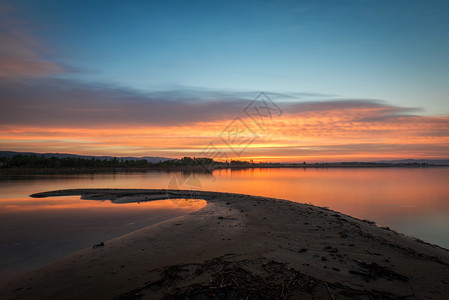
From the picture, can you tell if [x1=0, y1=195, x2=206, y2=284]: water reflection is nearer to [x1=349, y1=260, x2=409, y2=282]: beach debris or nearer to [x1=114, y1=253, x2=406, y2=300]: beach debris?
[x1=114, y1=253, x2=406, y2=300]: beach debris

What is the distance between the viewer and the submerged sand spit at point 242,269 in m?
3.84

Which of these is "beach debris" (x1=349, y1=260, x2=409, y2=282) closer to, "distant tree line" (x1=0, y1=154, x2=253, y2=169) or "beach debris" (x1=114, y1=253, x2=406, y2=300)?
"beach debris" (x1=114, y1=253, x2=406, y2=300)

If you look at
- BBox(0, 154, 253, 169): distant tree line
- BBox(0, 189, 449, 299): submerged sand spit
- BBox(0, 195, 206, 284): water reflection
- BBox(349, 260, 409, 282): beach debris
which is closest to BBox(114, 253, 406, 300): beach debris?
BBox(0, 189, 449, 299): submerged sand spit

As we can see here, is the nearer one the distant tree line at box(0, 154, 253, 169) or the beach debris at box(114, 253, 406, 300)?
the beach debris at box(114, 253, 406, 300)

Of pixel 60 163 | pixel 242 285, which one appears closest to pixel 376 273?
pixel 242 285

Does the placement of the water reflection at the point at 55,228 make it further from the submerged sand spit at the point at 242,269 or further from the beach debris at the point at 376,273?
the beach debris at the point at 376,273

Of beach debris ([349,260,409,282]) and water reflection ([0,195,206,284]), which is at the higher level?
beach debris ([349,260,409,282])

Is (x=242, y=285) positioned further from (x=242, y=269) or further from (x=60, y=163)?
(x=60, y=163)

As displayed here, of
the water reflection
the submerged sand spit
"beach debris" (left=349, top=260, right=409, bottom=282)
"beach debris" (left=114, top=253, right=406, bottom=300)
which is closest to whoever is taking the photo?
"beach debris" (left=114, top=253, right=406, bottom=300)

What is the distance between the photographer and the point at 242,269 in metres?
4.44

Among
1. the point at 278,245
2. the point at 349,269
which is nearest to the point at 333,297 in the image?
the point at 349,269

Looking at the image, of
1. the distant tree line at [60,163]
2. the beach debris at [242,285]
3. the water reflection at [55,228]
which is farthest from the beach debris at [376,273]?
the distant tree line at [60,163]

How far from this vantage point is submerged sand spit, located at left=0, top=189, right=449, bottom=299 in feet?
12.6

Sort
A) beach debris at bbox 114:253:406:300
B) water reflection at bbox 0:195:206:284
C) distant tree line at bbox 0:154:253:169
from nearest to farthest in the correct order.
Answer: beach debris at bbox 114:253:406:300 → water reflection at bbox 0:195:206:284 → distant tree line at bbox 0:154:253:169
